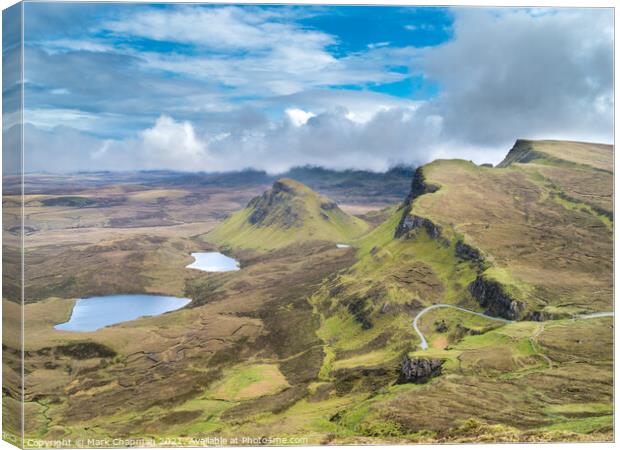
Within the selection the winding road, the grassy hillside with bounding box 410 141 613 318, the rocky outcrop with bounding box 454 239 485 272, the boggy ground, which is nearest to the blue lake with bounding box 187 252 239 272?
the boggy ground

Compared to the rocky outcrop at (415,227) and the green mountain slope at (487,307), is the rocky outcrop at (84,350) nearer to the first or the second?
the green mountain slope at (487,307)

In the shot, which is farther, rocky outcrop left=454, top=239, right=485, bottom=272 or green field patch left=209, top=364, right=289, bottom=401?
rocky outcrop left=454, top=239, right=485, bottom=272

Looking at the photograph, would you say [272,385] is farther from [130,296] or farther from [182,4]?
[130,296]

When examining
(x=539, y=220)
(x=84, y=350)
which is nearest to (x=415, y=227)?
(x=539, y=220)

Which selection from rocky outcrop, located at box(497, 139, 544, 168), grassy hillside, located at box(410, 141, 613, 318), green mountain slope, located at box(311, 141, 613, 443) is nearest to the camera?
green mountain slope, located at box(311, 141, 613, 443)

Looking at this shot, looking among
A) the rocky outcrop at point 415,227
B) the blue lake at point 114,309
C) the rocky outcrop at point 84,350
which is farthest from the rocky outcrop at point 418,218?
the blue lake at point 114,309

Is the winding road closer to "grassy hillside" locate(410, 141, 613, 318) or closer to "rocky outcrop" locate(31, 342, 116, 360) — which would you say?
"grassy hillside" locate(410, 141, 613, 318)
